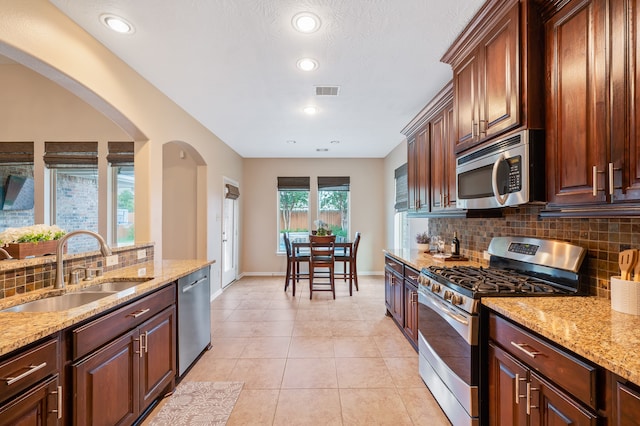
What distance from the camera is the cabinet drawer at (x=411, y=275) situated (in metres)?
2.60

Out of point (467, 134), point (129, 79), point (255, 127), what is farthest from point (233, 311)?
point (467, 134)

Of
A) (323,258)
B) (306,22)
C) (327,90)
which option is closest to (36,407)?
(306,22)

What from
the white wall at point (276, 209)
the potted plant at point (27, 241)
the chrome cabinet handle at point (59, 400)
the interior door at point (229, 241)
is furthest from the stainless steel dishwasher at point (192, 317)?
the white wall at point (276, 209)

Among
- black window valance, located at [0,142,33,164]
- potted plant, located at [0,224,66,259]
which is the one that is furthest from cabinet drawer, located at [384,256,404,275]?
black window valance, located at [0,142,33,164]

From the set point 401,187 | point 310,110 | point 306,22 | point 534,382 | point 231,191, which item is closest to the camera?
point 534,382

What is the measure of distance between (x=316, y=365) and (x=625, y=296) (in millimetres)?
2129

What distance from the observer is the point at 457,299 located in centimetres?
168

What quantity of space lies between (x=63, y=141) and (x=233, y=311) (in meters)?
3.14

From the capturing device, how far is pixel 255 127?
421 centimetres

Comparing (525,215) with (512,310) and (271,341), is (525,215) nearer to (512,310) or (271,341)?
(512,310)

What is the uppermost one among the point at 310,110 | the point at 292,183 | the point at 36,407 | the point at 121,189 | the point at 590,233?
the point at 310,110

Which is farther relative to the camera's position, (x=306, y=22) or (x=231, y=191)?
(x=231, y=191)

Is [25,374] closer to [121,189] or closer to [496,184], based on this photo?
[496,184]

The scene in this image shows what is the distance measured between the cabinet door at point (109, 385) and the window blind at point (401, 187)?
373cm
